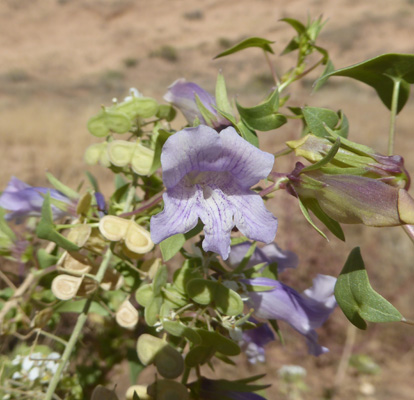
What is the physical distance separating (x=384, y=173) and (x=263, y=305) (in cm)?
32

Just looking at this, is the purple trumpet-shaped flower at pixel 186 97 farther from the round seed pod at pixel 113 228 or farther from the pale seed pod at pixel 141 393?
the pale seed pod at pixel 141 393

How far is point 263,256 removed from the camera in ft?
2.77

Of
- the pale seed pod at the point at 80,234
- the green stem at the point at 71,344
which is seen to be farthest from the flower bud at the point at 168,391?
the pale seed pod at the point at 80,234

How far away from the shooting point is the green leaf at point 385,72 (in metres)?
0.66

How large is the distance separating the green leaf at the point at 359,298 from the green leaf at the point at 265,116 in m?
0.22

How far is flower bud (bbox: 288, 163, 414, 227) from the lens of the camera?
517 millimetres

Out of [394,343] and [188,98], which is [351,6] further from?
[188,98]

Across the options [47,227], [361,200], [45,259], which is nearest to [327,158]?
[361,200]

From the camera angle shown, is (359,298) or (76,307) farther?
(76,307)

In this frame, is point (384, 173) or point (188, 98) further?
point (188, 98)

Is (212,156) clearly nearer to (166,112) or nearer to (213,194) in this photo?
(213,194)

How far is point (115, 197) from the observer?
2.59 feet

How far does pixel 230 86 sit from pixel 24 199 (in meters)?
13.1

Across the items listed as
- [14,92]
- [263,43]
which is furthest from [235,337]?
[14,92]
